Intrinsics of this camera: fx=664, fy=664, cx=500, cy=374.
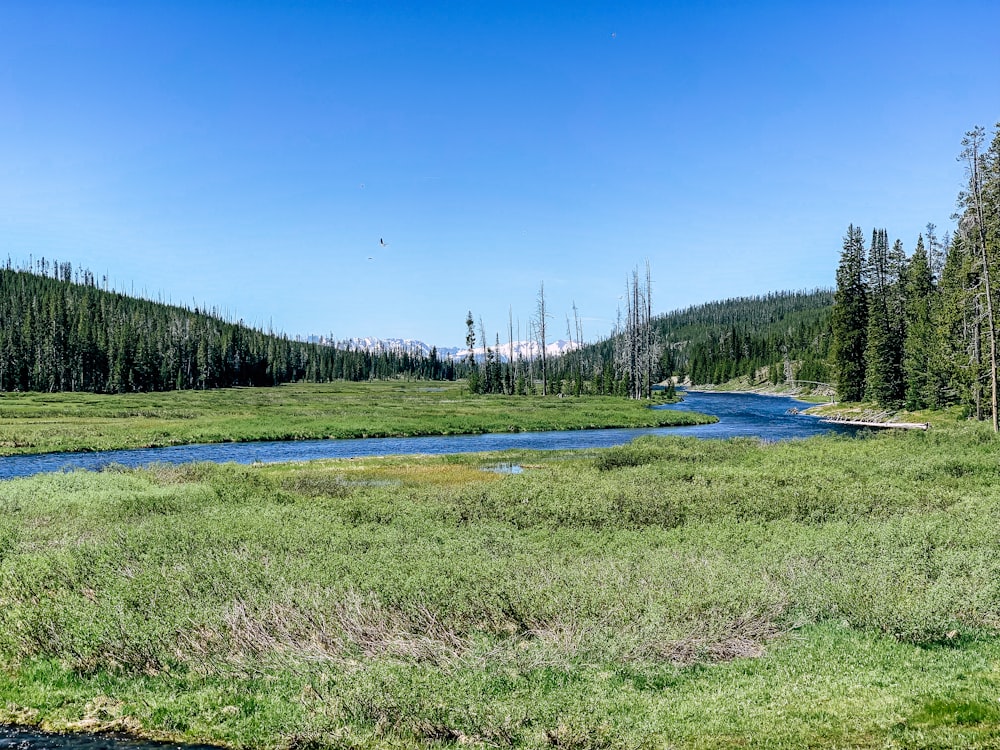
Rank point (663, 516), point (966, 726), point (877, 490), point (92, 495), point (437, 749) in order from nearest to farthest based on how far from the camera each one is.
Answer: point (966, 726), point (437, 749), point (663, 516), point (877, 490), point (92, 495)

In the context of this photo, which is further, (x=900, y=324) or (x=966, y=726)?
(x=900, y=324)

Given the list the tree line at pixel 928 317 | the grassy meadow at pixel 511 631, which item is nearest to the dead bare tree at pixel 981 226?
the tree line at pixel 928 317

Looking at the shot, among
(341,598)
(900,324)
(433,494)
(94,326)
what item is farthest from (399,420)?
(94,326)

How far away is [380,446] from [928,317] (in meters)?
60.1

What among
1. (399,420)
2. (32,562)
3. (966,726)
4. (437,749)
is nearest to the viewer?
(966,726)

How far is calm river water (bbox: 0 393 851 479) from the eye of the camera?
138 feet

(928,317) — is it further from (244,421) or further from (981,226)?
(244,421)

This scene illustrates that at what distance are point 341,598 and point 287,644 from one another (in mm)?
1411

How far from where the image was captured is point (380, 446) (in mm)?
53281

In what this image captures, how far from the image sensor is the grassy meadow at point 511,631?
9.41 metres

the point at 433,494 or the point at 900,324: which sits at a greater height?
the point at 900,324

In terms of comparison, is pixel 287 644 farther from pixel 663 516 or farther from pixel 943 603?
pixel 663 516

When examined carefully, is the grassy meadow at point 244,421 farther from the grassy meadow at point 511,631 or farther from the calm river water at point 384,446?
the grassy meadow at point 511,631

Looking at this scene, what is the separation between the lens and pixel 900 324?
81688 millimetres
